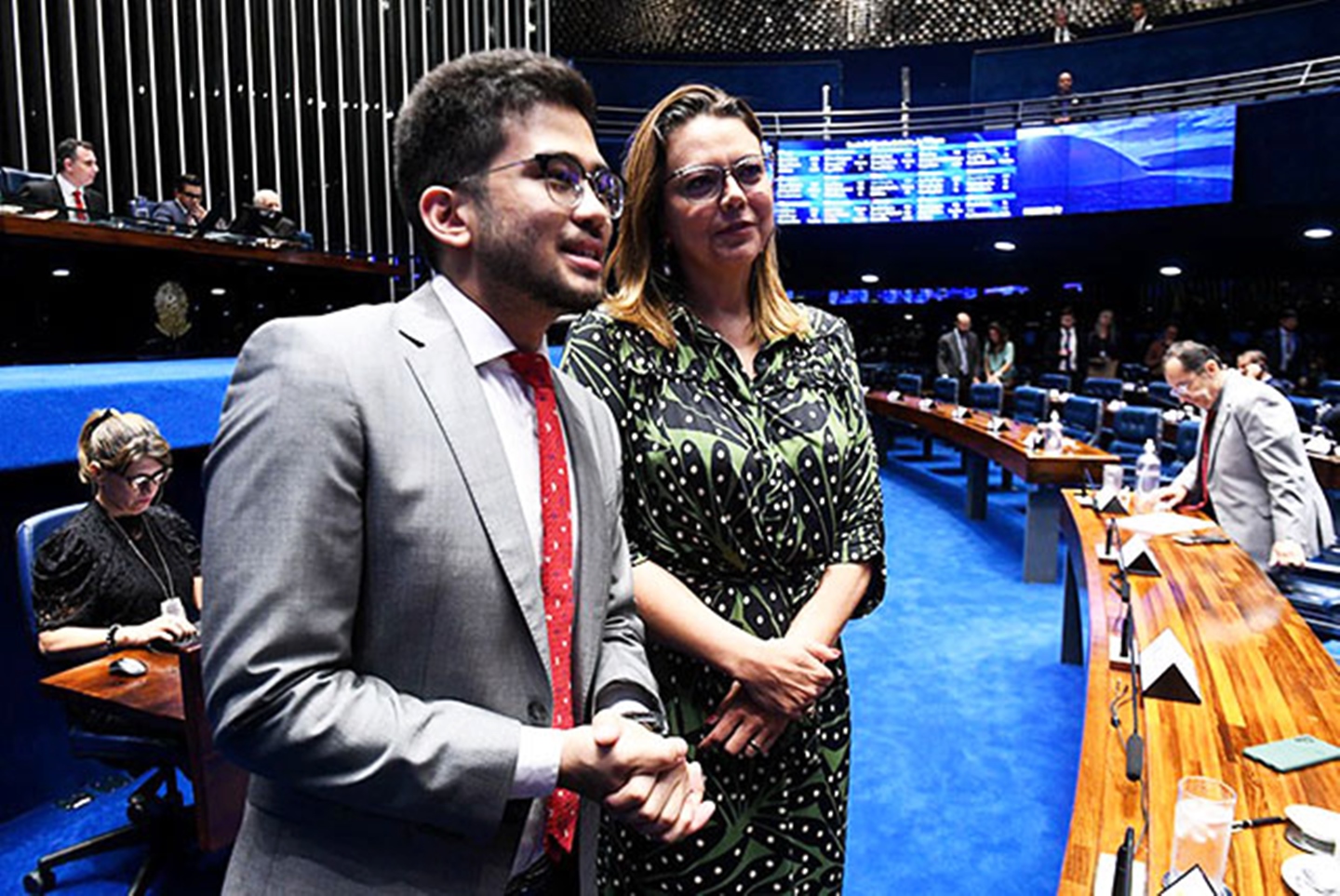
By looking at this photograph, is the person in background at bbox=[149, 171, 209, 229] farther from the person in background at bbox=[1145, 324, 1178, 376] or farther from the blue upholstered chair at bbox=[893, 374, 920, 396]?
the person in background at bbox=[1145, 324, 1178, 376]

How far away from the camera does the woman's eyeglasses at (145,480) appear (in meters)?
2.59

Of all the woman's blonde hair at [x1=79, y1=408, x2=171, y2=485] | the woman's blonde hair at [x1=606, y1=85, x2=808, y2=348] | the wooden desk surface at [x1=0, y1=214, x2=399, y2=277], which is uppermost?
the wooden desk surface at [x1=0, y1=214, x2=399, y2=277]

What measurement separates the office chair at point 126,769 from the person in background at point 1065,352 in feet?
32.6

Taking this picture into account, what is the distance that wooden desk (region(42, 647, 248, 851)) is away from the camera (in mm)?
2014

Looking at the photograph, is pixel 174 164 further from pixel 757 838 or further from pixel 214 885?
pixel 757 838

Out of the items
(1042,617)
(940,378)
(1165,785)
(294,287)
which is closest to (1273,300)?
(940,378)

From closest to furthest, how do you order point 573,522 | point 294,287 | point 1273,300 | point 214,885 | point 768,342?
point 573,522 → point 768,342 → point 214,885 → point 294,287 → point 1273,300

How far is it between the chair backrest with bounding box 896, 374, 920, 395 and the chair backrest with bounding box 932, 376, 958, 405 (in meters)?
0.42

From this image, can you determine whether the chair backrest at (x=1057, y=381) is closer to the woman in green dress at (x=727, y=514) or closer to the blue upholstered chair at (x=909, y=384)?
the blue upholstered chair at (x=909, y=384)

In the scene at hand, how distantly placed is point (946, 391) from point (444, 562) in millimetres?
8999

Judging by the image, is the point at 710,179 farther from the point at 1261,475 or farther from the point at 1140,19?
the point at 1140,19

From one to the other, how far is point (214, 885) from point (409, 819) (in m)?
2.12

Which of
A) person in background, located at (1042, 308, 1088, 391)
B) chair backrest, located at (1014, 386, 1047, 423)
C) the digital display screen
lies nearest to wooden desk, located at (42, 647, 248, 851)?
chair backrest, located at (1014, 386, 1047, 423)

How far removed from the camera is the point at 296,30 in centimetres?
945
